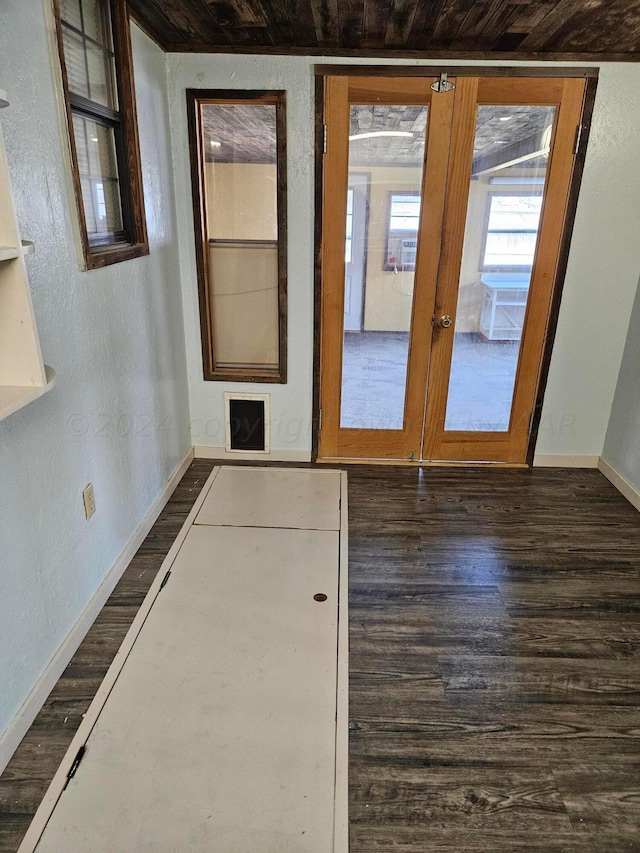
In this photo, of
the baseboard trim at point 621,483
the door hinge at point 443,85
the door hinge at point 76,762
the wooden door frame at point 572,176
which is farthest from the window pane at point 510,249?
the door hinge at point 76,762

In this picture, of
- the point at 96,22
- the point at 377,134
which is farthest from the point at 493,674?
the point at 96,22

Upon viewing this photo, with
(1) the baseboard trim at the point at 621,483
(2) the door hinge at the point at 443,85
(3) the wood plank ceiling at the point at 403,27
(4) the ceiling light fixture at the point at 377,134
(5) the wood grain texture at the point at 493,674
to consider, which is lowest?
(5) the wood grain texture at the point at 493,674

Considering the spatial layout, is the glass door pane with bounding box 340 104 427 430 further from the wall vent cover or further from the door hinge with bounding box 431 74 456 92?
the wall vent cover

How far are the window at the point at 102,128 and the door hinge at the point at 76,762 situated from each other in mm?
1700

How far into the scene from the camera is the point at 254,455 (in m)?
3.76

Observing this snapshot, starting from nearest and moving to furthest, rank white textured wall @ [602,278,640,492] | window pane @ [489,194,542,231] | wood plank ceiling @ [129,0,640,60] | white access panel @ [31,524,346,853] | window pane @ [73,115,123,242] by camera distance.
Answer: white access panel @ [31,524,346,853], window pane @ [73,115,123,242], wood plank ceiling @ [129,0,640,60], window pane @ [489,194,542,231], white textured wall @ [602,278,640,492]

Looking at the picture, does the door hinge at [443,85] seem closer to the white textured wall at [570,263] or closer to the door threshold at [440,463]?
the white textured wall at [570,263]

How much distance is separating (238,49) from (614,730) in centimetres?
354

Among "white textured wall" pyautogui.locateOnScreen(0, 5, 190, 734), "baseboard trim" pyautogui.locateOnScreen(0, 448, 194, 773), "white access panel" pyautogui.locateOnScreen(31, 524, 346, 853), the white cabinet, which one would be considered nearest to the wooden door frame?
"white textured wall" pyautogui.locateOnScreen(0, 5, 190, 734)

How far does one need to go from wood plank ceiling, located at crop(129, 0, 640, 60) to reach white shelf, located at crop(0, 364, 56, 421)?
192cm

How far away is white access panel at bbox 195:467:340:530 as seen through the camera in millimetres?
2992

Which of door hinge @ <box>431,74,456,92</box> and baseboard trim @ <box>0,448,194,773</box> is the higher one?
door hinge @ <box>431,74,456,92</box>

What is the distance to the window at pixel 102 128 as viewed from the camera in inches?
82.0

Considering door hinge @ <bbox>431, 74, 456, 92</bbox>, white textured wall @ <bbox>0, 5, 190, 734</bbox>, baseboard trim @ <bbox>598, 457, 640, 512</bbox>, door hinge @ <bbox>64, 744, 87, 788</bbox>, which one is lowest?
door hinge @ <bbox>64, 744, 87, 788</bbox>
